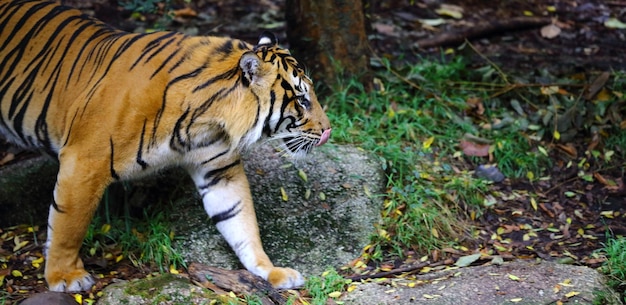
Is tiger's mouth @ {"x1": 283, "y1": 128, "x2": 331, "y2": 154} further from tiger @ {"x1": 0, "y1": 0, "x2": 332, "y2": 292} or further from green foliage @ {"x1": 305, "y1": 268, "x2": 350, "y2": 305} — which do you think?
green foliage @ {"x1": 305, "y1": 268, "x2": 350, "y2": 305}

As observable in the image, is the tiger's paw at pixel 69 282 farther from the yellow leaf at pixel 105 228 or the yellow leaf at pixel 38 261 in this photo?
the yellow leaf at pixel 105 228

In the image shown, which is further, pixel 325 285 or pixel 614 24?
pixel 614 24

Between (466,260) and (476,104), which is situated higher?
Answer: (476,104)

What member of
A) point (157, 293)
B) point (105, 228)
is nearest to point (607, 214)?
point (157, 293)

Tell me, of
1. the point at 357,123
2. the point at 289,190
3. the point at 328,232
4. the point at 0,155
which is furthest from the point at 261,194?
the point at 0,155

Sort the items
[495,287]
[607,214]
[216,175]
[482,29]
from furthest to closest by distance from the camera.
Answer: [482,29], [607,214], [216,175], [495,287]

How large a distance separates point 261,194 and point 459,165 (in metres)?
1.44

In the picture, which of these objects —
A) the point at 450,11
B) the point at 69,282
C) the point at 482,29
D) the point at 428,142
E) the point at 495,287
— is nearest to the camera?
the point at 495,287

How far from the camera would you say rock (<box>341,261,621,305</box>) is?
13.3ft

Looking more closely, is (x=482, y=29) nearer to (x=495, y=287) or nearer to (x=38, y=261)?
(x=495, y=287)

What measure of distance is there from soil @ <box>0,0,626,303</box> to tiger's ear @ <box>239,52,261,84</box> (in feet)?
4.37

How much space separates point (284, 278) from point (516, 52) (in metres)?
3.81

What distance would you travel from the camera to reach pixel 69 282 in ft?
13.9

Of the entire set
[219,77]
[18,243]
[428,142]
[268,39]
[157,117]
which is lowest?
[18,243]
